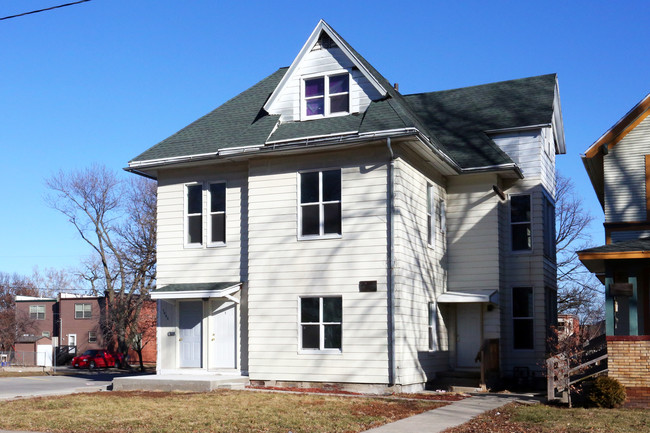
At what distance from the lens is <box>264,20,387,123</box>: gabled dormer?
20234 millimetres

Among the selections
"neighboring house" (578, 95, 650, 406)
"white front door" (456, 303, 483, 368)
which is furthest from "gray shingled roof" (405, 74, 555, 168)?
"white front door" (456, 303, 483, 368)

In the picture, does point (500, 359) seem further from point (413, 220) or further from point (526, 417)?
point (526, 417)

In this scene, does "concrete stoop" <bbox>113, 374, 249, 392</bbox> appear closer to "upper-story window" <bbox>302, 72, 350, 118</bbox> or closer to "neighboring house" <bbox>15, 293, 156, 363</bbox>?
"upper-story window" <bbox>302, 72, 350, 118</bbox>

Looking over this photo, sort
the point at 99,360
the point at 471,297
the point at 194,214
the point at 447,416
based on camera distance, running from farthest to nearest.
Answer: the point at 99,360 → the point at 194,214 → the point at 471,297 → the point at 447,416

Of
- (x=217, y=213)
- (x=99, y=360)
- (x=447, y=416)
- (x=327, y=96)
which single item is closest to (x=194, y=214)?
(x=217, y=213)

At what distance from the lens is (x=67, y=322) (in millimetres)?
64500

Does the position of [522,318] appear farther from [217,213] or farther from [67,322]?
[67,322]

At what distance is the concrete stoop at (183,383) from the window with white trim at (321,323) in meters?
2.07

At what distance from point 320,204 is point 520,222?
7240 millimetres

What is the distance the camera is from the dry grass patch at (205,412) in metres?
12.7

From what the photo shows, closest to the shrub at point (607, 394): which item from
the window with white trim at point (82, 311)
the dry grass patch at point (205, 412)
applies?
the dry grass patch at point (205, 412)

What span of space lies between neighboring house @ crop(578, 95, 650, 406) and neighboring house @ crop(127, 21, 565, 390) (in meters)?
2.28

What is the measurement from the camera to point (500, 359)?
2209 cm

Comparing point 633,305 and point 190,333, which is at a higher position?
point 633,305
